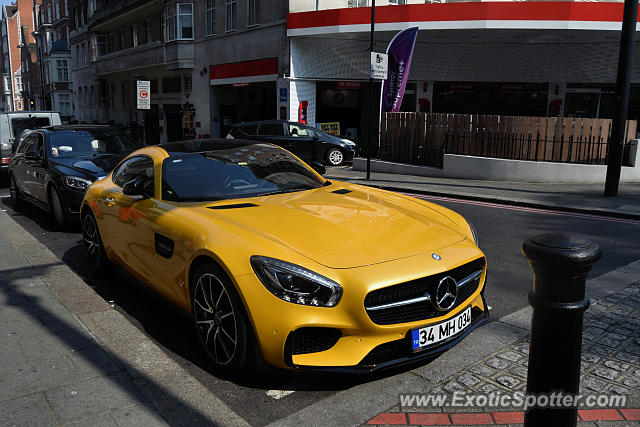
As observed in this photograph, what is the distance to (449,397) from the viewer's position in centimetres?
316

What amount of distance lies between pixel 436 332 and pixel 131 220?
280cm

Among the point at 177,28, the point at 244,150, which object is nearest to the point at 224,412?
the point at 244,150

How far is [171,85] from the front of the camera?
3356 cm

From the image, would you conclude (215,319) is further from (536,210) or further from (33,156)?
(536,210)

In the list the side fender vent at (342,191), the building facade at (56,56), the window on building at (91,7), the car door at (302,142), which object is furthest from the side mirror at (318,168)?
the building facade at (56,56)

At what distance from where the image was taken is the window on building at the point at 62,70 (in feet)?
203

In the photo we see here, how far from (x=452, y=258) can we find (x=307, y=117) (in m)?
21.2

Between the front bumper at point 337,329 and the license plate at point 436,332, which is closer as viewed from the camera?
the front bumper at point 337,329

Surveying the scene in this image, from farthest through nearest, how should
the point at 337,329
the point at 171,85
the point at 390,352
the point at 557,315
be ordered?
the point at 171,85 < the point at 390,352 < the point at 337,329 < the point at 557,315

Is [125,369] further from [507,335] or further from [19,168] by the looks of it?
[19,168]

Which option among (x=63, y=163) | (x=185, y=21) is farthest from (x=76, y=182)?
(x=185, y=21)

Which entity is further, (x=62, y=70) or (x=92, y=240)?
(x=62, y=70)

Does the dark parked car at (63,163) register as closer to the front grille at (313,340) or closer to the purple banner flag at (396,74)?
the front grille at (313,340)

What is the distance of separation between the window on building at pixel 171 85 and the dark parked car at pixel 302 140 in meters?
15.8
